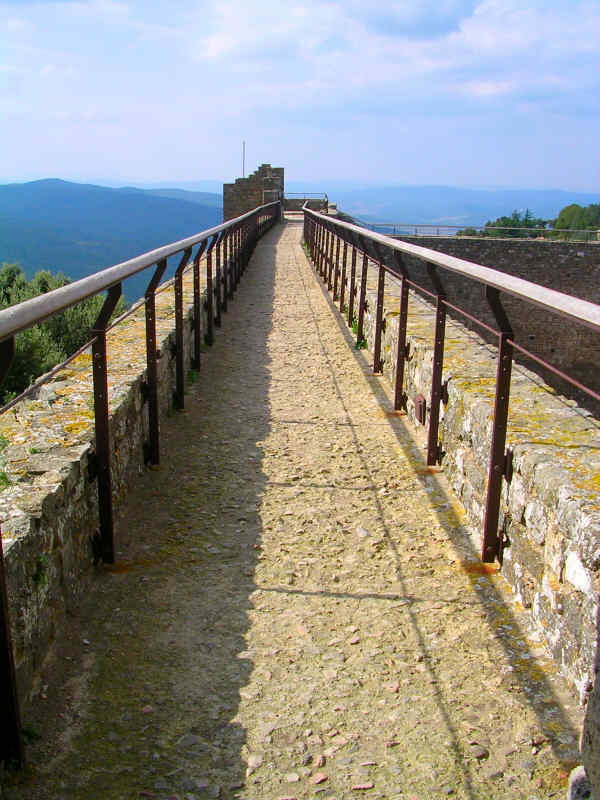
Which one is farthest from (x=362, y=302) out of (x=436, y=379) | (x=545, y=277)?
(x=545, y=277)

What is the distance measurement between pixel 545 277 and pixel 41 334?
23439mm

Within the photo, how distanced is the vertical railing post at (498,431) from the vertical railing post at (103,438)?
135 cm

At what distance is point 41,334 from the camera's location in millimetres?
10125

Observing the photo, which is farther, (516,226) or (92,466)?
(516,226)

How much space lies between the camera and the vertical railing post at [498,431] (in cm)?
285

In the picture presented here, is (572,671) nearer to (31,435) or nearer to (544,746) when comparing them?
(544,746)

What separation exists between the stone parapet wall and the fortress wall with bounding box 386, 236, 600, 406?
24.8 metres

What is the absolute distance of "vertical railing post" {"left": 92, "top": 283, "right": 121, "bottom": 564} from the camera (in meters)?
2.75

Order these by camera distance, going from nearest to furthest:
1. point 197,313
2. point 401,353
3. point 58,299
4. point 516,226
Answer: point 58,299, point 401,353, point 197,313, point 516,226

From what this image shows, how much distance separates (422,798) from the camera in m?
1.80

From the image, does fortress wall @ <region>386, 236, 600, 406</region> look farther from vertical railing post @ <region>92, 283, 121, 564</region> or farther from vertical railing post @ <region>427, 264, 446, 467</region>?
vertical railing post @ <region>92, 283, 121, 564</region>

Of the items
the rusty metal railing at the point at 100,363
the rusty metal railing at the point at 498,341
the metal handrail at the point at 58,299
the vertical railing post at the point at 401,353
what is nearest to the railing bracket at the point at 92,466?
the rusty metal railing at the point at 100,363

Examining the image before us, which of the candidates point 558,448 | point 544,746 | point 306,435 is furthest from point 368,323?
point 544,746

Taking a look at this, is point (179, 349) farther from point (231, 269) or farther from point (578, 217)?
point (578, 217)
